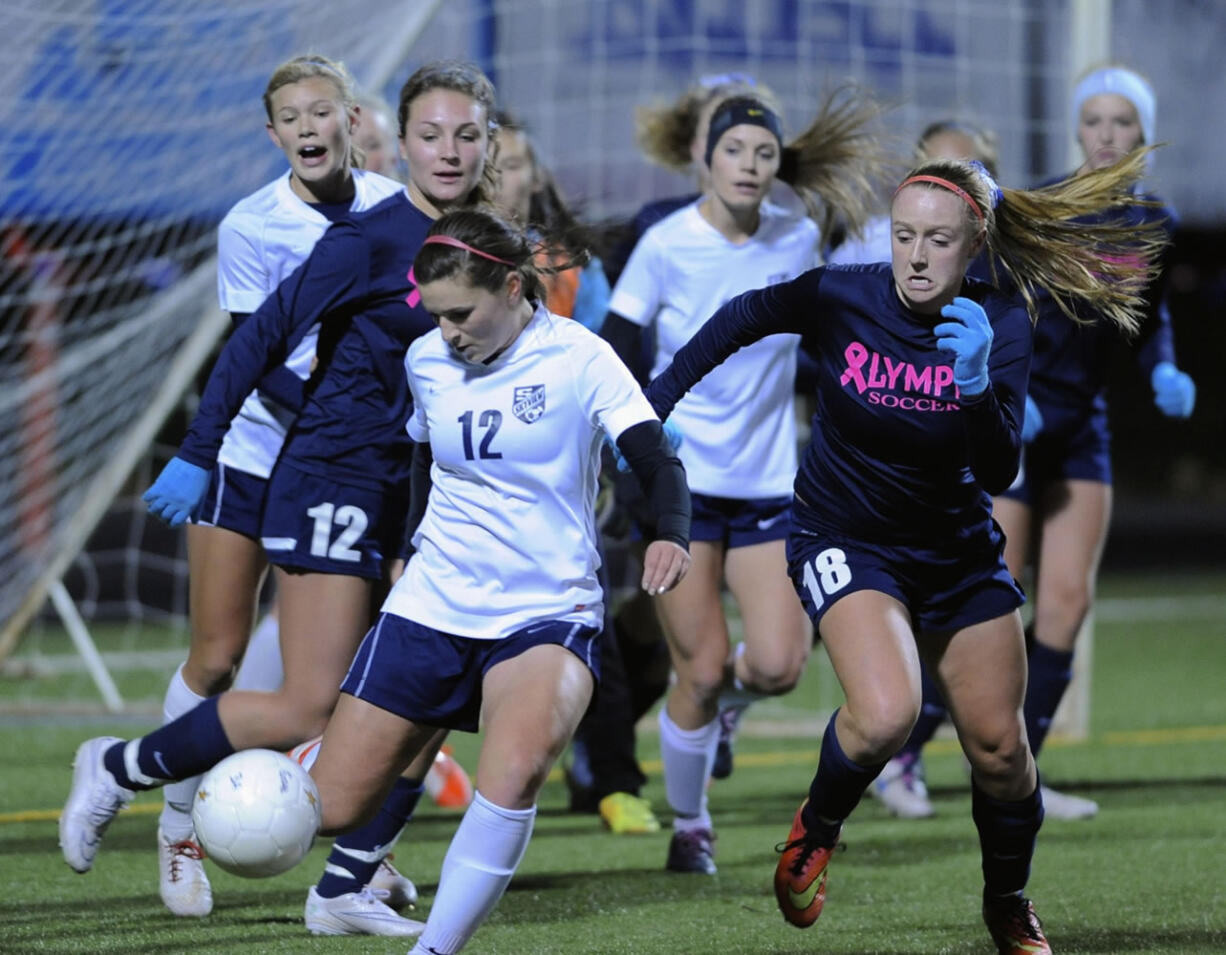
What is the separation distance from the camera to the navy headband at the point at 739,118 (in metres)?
5.18

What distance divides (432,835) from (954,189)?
2775 millimetres

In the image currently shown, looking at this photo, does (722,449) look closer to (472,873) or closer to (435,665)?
(435,665)

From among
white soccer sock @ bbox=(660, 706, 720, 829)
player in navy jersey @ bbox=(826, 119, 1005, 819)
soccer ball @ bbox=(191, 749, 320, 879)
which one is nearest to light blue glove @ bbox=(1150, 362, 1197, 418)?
player in navy jersey @ bbox=(826, 119, 1005, 819)

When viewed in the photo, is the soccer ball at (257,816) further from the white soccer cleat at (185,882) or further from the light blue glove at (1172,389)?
the light blue glove at (1172,389)

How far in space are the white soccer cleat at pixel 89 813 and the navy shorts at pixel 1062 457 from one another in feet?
9.64

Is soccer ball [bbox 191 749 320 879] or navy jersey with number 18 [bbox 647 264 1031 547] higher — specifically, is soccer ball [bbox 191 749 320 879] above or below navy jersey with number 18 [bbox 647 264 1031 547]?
below

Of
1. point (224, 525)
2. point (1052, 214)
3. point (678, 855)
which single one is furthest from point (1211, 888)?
point (224, 525)

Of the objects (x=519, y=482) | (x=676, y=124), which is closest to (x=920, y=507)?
(x=519, y=482)

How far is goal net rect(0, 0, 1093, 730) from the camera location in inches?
279

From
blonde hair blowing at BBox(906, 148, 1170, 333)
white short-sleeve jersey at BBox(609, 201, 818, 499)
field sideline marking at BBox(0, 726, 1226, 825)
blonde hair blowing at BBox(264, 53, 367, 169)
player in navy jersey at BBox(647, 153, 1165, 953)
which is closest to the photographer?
player in navy jersey at BBox(647, 153, 1165, 953)

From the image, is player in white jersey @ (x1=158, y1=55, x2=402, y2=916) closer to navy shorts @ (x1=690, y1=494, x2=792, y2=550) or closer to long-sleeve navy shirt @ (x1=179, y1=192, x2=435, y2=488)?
long-sleeve navy shirt @ (x1=179, y1=192, x2=435, y2=488)

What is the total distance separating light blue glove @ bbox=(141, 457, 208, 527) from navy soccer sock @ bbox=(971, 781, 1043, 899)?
1767 mm

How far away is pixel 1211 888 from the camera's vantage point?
4.63 metres

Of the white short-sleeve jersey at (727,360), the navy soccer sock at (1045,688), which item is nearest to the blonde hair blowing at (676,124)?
the white short-sleeve jersey at (727,360)
